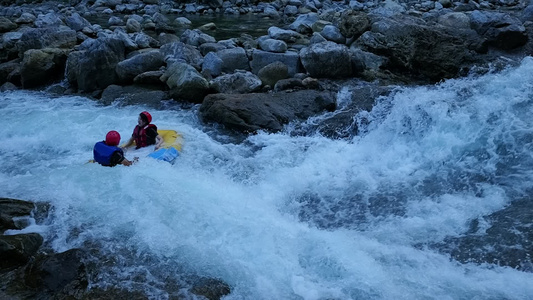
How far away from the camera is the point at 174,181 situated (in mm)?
5410

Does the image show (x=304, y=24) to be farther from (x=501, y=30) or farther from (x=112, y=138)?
(x=112, y=138)

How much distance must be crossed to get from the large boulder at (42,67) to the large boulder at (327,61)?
5.60 meters

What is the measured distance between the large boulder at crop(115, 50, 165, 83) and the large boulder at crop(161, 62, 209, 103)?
104cm

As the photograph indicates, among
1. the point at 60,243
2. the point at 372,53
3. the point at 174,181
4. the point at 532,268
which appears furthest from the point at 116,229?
the point at 372,53

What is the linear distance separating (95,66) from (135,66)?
82 cm

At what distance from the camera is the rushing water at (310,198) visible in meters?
3.89

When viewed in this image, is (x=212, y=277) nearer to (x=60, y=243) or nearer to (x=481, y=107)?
(x=60, y=243)

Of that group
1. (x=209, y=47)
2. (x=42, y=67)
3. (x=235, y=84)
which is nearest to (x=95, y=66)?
(x=42, y=67)

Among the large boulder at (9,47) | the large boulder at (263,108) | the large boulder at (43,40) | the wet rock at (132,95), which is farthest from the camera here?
the large boulder at (9,47)

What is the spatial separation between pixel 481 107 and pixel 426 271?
11.9ft

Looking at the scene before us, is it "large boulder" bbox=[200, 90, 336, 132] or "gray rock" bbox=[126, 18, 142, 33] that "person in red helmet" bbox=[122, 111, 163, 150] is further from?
"gray rock" bbox=[126, 18, 142, 33]

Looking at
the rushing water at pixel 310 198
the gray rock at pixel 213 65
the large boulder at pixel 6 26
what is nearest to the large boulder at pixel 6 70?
the rushing water at pixel 310 198

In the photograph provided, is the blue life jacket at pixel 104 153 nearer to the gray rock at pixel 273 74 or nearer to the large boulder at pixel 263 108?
the large boulder at pixel 263 108

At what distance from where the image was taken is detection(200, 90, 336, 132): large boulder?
7.04 m
